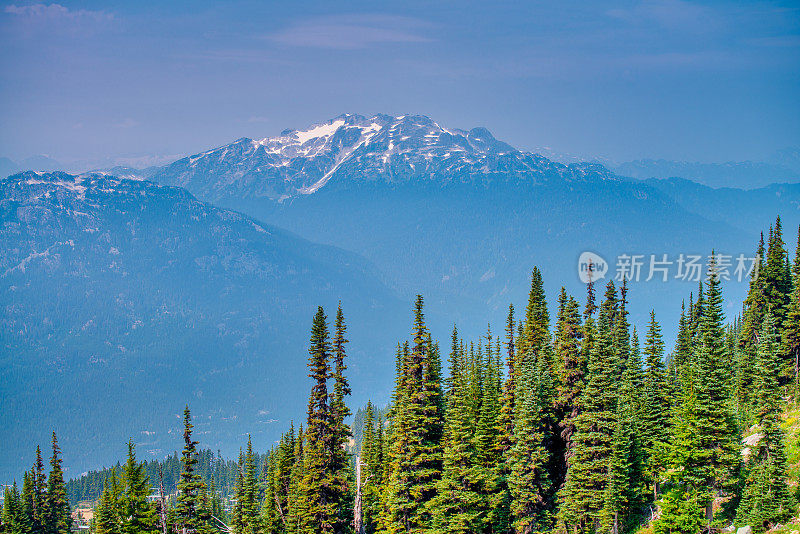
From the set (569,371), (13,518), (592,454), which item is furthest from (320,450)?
(13,518)

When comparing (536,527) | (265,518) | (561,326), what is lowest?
(265,518)

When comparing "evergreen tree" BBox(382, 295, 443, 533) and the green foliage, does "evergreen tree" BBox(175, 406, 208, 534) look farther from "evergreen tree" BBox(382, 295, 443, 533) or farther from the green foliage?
the green foliage

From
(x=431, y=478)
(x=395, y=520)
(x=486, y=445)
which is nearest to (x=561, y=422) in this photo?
(x=486, y=445)

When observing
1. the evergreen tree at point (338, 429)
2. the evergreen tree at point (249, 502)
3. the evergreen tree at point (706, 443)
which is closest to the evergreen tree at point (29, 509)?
the evergreen tree at point (249, 502)

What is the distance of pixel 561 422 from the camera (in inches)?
2368

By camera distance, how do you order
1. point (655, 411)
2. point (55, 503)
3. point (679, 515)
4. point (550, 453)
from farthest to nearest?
1. point (55, 503)
2. point (655, 411)
3. point (550, 453)
4. point (679, 515)

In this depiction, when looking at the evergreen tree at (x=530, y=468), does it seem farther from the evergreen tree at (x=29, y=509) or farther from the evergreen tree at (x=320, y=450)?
the evergreen tree at (x=29, y=509)

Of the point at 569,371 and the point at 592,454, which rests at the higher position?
the point at 569,371

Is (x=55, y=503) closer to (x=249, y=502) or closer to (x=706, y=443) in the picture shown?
(x=249, y=502)

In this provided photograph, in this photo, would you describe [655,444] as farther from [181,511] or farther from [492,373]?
[181,511]

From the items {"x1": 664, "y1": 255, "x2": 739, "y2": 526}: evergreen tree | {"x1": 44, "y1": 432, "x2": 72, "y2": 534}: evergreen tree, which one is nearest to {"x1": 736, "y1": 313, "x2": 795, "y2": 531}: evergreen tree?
{"x1": 664, "y1": 255, "x2": 739, "y2": 526}: evergreen tree

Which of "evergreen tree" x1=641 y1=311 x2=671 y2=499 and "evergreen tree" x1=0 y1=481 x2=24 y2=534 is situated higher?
"evergreen tree" x1=641 y1=311 x2=671 y2=499

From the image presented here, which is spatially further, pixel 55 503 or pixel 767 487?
pixel 55 503

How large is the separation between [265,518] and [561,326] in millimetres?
46859
